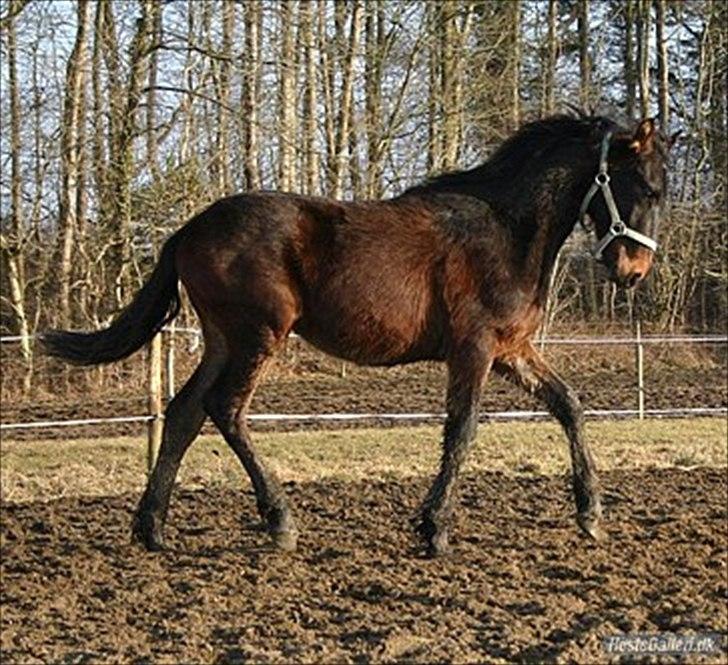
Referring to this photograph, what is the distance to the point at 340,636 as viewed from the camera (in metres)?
4.76

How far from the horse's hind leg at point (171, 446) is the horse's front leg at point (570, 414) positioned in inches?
61.8

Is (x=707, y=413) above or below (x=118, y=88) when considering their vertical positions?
below

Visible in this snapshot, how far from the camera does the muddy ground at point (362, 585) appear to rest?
4.65 meters

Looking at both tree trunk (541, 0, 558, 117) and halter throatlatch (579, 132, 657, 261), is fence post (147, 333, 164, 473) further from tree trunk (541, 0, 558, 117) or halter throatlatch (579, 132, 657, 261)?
tree trunk (541, 0, 558, 117)

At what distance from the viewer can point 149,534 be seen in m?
6.61

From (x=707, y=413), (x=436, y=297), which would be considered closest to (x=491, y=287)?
(x=436, y=297)

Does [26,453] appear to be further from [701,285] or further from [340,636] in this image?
[701,285]

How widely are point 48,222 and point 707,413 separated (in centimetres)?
1066

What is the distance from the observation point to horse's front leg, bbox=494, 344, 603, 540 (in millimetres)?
6398

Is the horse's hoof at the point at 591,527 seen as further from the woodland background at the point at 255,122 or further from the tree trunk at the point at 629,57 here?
the tree trunk at the point at 629,57

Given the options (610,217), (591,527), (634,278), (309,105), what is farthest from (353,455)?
(309,105)

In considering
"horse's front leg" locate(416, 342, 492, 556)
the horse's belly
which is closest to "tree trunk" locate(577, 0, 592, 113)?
the horse's belly

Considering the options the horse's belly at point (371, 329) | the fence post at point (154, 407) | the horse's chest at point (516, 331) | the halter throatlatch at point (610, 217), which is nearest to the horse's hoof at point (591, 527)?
the horse's chest at point (516, 331)

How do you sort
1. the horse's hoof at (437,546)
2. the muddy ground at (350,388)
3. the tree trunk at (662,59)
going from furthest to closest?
the tree trunk at (662,59), the muddy ground at (350,388), the horse's hoof at (437,546)
